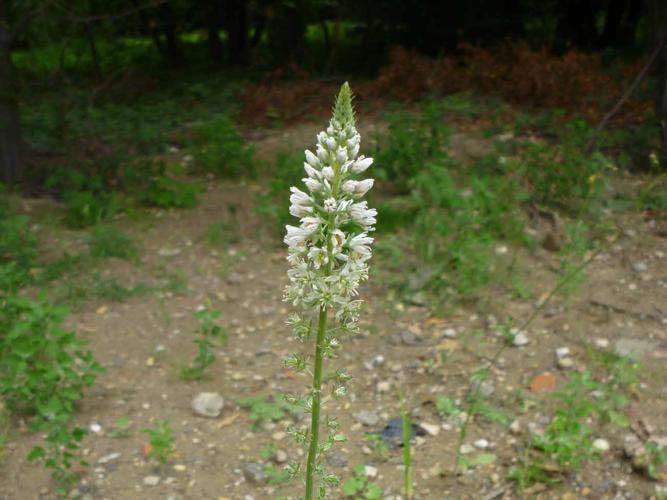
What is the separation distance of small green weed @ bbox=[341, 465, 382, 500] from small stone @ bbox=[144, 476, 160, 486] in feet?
3.17

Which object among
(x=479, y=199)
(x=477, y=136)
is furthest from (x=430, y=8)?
(x=479, y=199)

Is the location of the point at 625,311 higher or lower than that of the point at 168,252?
higher

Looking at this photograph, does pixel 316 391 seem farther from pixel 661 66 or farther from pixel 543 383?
pixel 661 66

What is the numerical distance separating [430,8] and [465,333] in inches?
370

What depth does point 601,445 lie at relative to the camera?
160 inches

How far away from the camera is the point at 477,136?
8.68 metres

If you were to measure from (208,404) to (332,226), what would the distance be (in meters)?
2.52

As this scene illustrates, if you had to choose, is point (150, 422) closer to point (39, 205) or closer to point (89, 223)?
point (89, 223)

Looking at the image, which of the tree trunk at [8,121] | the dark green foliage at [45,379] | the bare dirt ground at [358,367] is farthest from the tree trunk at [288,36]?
the dark green foliage at [45,379]

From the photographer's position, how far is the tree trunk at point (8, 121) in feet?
23.6

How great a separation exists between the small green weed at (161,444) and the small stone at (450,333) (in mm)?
1972

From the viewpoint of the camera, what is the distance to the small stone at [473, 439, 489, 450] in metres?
4.22

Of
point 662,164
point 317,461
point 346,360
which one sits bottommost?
point 346,360

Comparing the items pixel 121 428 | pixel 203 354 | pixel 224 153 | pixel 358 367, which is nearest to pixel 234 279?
pixel 203 354
